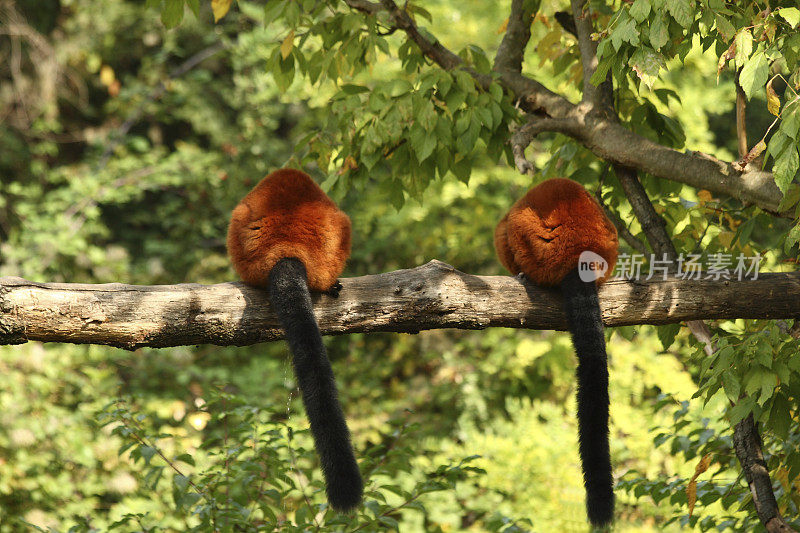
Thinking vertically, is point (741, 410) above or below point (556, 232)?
below

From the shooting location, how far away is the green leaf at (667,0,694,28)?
2.41m

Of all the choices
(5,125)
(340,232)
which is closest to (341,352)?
(5,125)

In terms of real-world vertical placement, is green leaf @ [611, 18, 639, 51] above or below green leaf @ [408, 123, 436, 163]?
below

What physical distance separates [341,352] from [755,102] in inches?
248

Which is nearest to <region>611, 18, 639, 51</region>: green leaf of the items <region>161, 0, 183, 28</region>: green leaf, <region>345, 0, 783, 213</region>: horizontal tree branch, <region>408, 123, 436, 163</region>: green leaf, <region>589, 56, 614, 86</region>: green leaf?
<region>589, 56, 614, 86</region>: green leaf

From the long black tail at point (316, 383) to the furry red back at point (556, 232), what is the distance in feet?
3.11

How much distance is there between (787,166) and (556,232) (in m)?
0.92

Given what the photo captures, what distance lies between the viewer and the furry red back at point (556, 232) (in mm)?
3004

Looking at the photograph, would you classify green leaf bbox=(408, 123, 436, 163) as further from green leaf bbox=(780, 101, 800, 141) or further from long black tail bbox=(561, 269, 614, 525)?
green leaf bbox=(780, 101, 800, 141)

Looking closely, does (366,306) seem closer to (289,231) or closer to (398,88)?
(289,231)

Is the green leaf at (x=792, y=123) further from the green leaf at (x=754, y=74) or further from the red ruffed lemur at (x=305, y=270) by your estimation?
the red ruffed lemur at (x=305, y=270)

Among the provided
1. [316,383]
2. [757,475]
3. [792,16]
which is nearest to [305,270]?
[316,383]

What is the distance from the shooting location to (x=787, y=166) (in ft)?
7.78

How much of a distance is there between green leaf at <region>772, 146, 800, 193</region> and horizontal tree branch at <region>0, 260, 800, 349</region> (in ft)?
2.62
